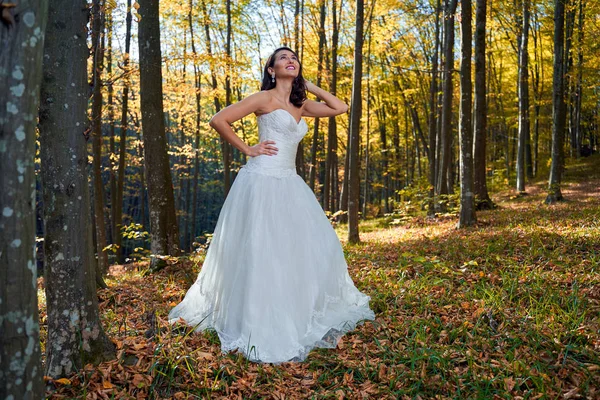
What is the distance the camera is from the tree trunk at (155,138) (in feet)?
21.0

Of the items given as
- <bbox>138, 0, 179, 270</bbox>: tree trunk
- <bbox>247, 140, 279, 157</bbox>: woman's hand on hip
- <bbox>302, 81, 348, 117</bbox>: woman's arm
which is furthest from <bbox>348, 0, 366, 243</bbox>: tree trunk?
<bbox>247, 140, 279, 157</bbox>: woman's hand on hip

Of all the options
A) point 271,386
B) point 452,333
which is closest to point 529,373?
point 452,333

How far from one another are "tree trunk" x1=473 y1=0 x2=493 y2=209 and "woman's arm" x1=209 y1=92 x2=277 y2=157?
7.24m

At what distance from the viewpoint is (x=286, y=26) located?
16.4m

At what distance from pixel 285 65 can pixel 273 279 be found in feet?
7.42

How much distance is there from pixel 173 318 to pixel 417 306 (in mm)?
2788

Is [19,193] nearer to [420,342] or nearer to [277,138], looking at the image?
[277,138]

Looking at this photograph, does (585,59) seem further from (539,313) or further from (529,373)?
(529,373)

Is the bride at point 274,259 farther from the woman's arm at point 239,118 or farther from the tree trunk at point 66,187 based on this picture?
the tree trunk at point 66,187

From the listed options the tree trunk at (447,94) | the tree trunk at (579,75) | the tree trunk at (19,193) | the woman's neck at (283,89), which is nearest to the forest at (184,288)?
the tree trunk at (19,193)

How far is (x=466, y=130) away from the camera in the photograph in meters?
9.00

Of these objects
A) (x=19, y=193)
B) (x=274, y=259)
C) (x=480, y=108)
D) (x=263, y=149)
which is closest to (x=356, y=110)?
(x=480, y=108)

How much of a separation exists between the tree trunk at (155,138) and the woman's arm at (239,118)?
8.73ft

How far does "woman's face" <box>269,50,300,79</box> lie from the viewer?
4.40 metres
